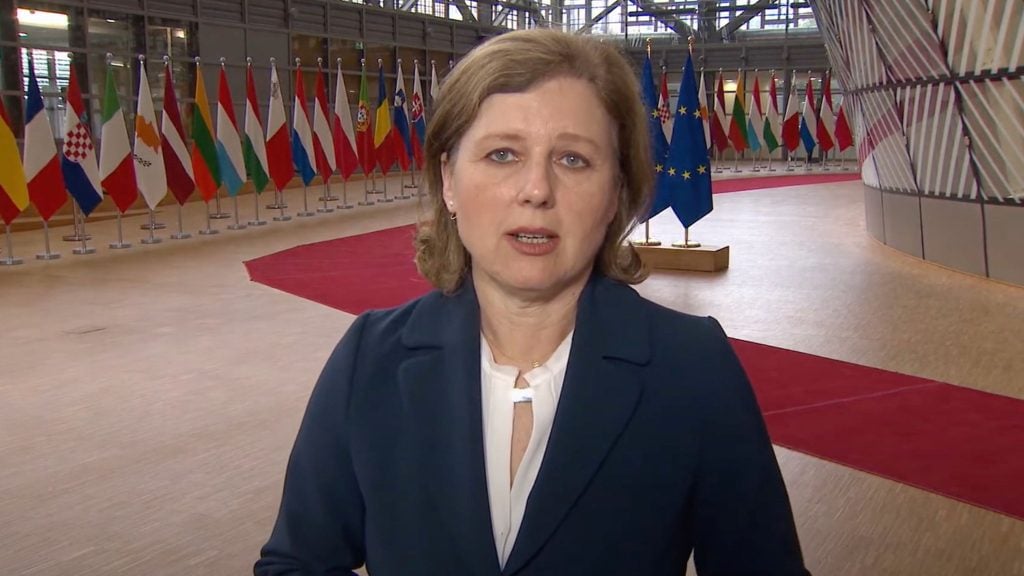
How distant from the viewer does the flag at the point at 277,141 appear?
1401 cm

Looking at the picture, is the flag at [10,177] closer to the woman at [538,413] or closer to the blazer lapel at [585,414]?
the woman at [538,413]

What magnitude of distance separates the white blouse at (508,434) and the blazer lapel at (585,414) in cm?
5

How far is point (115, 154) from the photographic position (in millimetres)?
11453

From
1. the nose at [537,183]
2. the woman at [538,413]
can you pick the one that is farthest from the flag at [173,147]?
the nose at [537,183]

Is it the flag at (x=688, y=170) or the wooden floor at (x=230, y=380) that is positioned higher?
the flag at (x=688, y=170)

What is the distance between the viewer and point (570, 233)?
1535mm

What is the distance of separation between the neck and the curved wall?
8.07 meters

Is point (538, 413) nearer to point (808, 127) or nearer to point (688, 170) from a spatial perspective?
point (688, 170)

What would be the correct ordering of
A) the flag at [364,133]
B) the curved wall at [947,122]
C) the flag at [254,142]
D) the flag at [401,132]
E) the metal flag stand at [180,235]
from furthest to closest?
the flag at [401,132] → the flag at [364,133] → the flag at [254,142] → the metal flag stand at [180,235] → the curved wall at [947,122]

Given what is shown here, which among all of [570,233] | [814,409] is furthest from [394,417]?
[814,409]

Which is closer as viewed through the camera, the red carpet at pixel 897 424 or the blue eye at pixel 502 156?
the blue eye at pixel 502 156

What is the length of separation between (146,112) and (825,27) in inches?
361

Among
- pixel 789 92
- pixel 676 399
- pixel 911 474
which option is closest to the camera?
pixel 676 399

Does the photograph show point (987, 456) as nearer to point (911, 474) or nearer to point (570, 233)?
point (911, 474)
